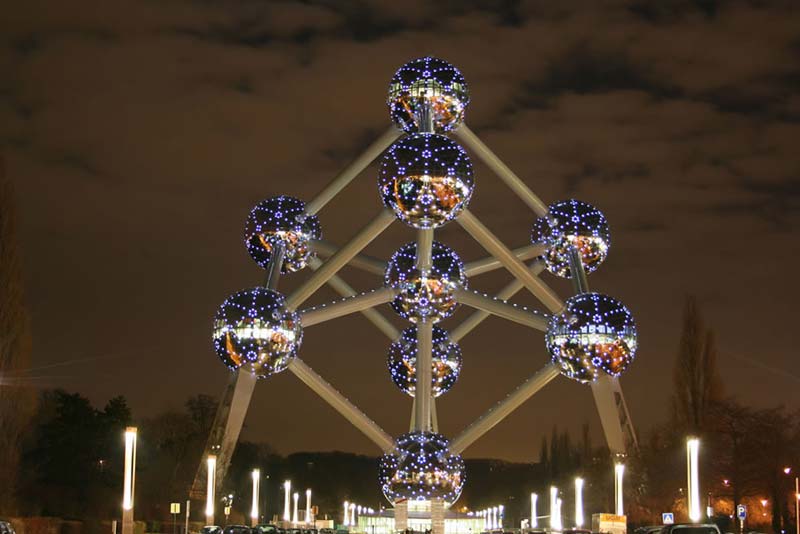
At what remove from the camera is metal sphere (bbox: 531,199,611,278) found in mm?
36344

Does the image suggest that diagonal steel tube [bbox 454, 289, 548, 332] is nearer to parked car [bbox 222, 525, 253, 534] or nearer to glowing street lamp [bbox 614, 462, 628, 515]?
glowing street lamp [bbox 614, 462, 628, 515]

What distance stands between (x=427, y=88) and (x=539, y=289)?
630cm

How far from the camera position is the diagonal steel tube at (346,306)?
35.6m

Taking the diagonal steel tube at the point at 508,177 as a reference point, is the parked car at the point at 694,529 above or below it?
below

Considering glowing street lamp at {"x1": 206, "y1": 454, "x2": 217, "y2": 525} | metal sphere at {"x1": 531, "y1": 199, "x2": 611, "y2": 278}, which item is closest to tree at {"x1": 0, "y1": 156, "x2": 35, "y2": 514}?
glowing street lamp at {"x1": 206, "y1": 454, "x2": 217, "y2": 525}

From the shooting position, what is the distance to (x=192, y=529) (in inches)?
2136

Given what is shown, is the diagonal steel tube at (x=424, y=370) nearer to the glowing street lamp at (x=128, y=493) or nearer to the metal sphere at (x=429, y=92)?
the metal sphere at (x=429, y=92)

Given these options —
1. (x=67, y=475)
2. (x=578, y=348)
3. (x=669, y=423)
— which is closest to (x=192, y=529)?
(x=67, y=475)

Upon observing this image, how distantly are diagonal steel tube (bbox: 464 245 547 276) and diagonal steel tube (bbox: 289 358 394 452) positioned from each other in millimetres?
5233

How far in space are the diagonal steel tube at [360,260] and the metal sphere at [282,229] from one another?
287 millimetres

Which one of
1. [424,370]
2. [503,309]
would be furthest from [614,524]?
[503,309]

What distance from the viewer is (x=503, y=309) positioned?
119 feet

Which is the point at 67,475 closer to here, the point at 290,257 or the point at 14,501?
the point at 14,501

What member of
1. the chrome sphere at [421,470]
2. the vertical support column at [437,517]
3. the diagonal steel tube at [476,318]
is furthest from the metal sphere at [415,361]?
the chrome sphere at [421,470]
